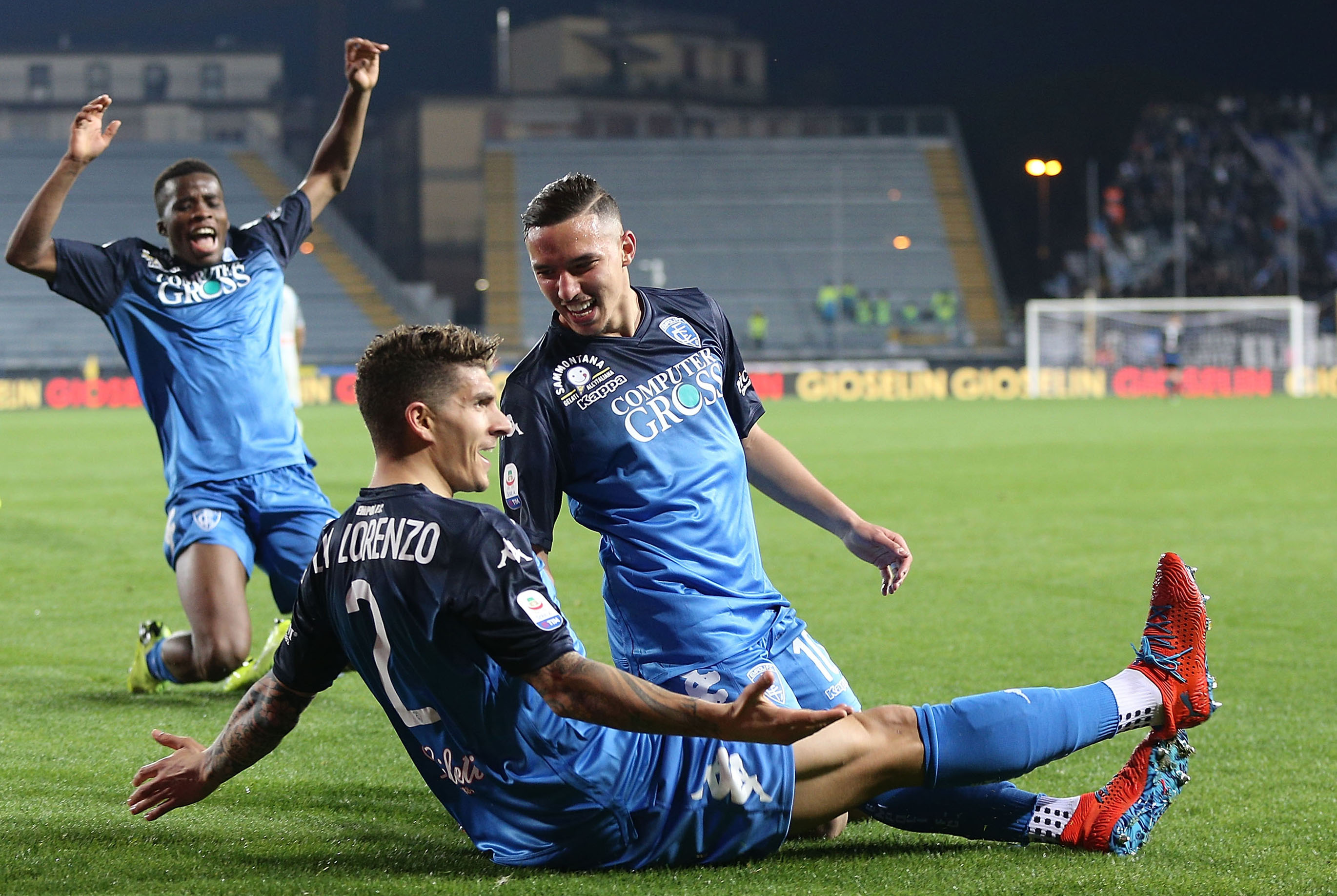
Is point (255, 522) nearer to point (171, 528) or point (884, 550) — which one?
point (171, 528)

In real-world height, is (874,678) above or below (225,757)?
below

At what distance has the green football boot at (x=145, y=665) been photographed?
217 inches

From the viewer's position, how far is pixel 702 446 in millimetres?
3680

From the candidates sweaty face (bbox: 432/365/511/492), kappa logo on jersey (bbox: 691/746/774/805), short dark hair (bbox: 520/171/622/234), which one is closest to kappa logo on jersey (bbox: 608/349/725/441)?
short dark hair (bbox: 520/171/622/234)

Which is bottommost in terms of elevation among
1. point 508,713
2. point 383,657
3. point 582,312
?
point 508,713

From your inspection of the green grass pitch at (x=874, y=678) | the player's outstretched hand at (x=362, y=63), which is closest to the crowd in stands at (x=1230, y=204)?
the green grass pitch at (x=874, y=678)

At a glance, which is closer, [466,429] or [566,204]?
[466,429]

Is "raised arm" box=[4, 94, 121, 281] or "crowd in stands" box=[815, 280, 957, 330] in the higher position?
"raised arm" box=[4, 94, 121, 281]

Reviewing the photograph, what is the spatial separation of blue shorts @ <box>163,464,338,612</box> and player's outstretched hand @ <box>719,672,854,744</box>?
3.05 meters

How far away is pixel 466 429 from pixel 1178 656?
1719mm

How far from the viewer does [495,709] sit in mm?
2938

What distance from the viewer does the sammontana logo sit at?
3598 mm

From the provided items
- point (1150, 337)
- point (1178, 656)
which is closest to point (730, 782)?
point (1178, 656)

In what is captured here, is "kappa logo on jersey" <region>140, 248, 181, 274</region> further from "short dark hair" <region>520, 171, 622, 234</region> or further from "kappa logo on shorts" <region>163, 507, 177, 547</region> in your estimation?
"short dark hair" <region>520, 171, 622, 234</region>
